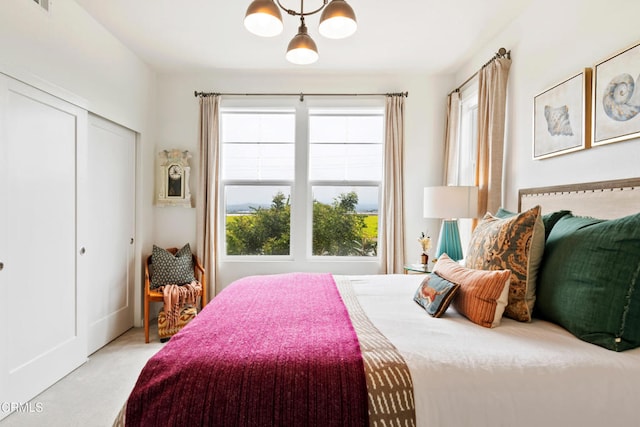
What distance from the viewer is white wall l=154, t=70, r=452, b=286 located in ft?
11.5

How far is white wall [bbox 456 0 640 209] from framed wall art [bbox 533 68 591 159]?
0.19 feet

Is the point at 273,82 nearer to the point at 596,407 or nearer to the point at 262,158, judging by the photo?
the point at 262,158

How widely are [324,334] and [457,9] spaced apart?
2.48 meters

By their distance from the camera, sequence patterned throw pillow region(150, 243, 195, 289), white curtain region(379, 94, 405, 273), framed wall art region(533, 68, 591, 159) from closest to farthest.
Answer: framed wall art region(533, 68, 591, 159) < patterned throw pillow region(150, 243, 195, 289) < white curtain region(379, 94, 405, 273)

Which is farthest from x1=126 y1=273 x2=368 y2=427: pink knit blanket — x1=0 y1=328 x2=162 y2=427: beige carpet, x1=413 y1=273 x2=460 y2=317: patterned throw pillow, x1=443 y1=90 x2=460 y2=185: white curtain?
x1=443 y1=90 x2=460 y2=185: white curtain

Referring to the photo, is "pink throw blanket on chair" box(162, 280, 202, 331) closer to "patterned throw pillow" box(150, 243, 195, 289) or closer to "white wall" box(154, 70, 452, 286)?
"patterned throw pillow" box(150, 243, 195, 289)

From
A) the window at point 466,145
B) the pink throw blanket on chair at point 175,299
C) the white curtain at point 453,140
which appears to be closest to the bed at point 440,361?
the pink throw blanket on chair at point 175,299

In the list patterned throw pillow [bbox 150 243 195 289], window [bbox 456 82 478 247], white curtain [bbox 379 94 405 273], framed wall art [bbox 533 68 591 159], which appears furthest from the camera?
white curtain [bbox 379 94 405 273]

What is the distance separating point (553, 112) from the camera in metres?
2.06

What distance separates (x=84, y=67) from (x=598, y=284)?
337 centimetres

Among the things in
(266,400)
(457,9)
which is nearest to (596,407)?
(266,400)

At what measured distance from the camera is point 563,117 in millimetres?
1981

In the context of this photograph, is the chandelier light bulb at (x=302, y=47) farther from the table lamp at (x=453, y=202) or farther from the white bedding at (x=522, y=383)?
the white bedding at (x=522, y=383)

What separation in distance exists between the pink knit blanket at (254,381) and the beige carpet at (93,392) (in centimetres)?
128
